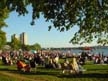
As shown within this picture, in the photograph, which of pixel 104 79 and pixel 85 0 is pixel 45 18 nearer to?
pixel 85 0

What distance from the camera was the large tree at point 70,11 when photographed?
20.4 metres

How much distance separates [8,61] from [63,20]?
17.4m

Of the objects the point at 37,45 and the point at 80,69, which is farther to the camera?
the point at 37,45

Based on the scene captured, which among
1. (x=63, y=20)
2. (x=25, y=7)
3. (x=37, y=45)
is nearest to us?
(x=25, y=7)

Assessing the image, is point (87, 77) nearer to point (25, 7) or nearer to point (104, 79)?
point (104, 79)

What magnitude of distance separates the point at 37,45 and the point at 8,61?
155 metres

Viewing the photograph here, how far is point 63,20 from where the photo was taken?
76.8ft

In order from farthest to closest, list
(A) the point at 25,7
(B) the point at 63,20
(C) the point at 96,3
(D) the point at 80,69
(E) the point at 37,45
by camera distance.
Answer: (E) the point at 37,45, (D) the point at 80,69, (B) the point at 63,20, (C) the point at 96,3, (A) the point at 25,7

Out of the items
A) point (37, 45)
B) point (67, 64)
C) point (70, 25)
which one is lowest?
point (37, 45)

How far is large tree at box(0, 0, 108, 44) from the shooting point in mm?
20391

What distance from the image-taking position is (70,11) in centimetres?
2270

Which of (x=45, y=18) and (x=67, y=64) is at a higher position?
(x=45, y=18)

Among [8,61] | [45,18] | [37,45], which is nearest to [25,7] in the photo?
[45,18]

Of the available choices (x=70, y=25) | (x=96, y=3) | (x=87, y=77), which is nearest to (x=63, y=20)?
(x=70, y=25)
